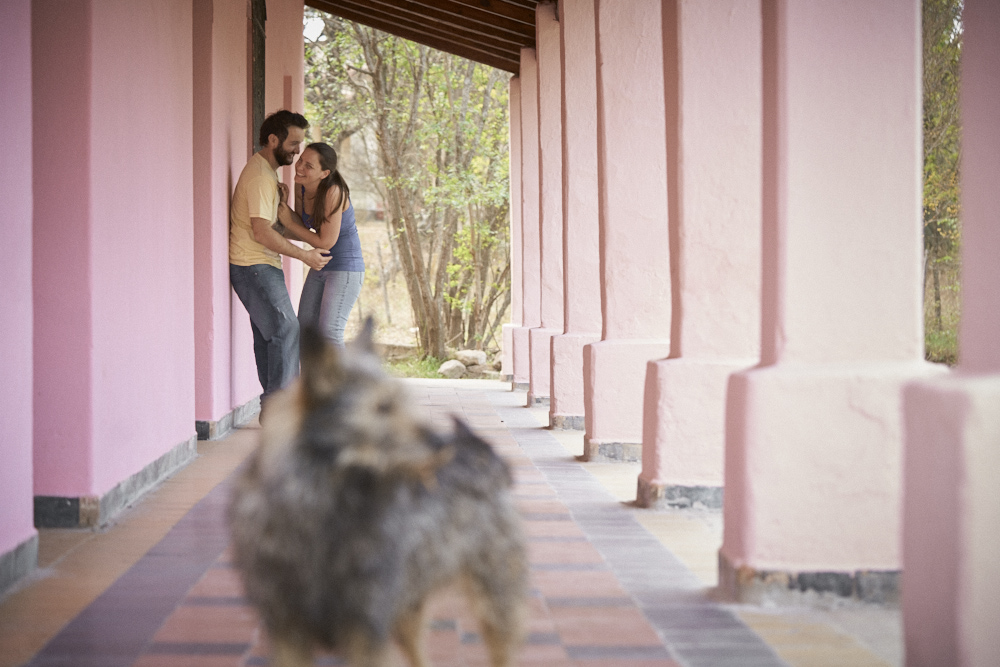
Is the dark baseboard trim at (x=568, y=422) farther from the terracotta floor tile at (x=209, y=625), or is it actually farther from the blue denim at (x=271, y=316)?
the terracotta floor tile at (x=209, y=625)

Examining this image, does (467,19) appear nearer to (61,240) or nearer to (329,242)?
(329,242)

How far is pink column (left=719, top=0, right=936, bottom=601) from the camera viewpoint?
321cm

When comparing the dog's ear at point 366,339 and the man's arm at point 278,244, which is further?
the man's arm at point 278,244

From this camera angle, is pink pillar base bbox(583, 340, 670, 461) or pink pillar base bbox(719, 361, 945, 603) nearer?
pink pillar base bbox(719, 361, 945, 603)

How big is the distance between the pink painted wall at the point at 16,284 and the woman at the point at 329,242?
2833mm

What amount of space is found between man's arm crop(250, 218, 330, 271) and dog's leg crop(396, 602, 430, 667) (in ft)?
13.8

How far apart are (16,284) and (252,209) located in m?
2.94

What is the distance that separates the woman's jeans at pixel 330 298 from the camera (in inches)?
247

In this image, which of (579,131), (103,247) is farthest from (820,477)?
(579,131)

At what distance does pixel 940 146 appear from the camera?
635 inches

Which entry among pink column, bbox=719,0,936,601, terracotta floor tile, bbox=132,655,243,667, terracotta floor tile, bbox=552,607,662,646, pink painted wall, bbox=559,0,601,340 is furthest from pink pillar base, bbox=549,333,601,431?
terracotta floor tile, bbox=132,655,243,667

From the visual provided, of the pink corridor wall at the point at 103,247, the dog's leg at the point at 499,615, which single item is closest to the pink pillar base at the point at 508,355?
the pink corridor wall at the point at 103,247

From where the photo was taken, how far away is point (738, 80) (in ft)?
15.0

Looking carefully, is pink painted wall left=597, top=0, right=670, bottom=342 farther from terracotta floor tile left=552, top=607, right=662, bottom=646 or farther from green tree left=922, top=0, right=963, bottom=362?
green tree left=922, top=0, right=963, bottom=362
